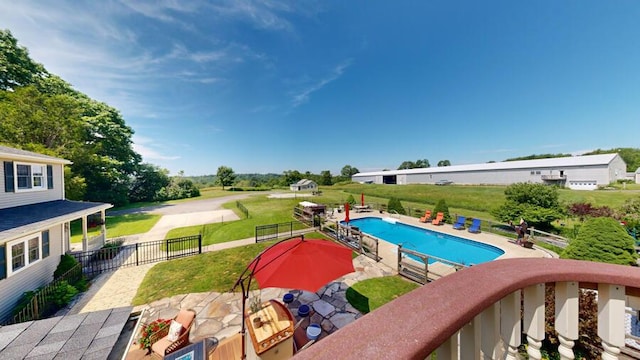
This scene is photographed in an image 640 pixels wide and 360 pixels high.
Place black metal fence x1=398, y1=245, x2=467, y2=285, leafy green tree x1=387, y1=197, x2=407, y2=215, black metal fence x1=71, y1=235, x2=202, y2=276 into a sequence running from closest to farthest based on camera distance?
black metal fence x1=398, y1=245, x2=467, y2=285
black metal fence x1=71, y1=235, x2=202, y2=276
leafy green tree x1=387, y1=197, x2=407, y2=215

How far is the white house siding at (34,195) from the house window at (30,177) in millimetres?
224

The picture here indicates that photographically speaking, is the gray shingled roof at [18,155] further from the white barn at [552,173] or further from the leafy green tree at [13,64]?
the white barn at [552,173]

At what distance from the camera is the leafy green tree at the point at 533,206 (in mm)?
13359

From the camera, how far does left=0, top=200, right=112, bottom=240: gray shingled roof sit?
6.40 m

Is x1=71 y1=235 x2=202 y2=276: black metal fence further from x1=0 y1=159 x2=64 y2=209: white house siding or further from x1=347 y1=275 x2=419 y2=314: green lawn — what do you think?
x1=347 y1=275 x2=419 y2=314: green lawn

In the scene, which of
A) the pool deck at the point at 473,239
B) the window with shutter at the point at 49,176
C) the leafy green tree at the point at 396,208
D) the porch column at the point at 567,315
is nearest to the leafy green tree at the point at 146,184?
the window with shutter at the point at 49,176

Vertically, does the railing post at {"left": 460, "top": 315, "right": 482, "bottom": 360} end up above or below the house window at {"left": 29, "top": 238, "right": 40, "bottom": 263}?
above

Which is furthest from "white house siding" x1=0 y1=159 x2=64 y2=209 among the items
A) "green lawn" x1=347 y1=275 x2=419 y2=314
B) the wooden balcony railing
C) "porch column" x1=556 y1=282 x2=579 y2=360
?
"porch column" x1=556 y1=282 x2=579 y2=360

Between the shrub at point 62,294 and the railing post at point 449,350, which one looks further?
the shrub at point 62,294

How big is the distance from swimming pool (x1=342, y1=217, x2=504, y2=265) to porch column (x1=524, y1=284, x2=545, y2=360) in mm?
11551

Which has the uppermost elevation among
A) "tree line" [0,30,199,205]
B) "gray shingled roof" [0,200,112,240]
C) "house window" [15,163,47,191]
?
"tree line" [0,30,199,205]

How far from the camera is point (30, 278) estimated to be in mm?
7449

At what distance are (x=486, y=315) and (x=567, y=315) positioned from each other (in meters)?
0.65

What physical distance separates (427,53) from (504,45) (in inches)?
218
